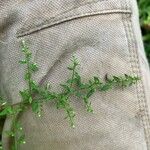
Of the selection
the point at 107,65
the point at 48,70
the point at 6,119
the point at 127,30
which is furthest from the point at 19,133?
the point at 127,30

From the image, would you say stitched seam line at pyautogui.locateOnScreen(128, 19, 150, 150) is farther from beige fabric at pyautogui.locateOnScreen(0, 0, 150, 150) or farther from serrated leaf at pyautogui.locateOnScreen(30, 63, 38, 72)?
serrated leaf at pyautogui.locateOnScreen(30, 63, 38, 72)

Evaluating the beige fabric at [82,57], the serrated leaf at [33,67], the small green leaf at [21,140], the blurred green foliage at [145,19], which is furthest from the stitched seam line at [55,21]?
the blurred green foliage at [145,19]

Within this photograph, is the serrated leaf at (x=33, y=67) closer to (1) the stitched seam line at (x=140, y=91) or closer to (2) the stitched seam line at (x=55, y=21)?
(2) the stitched seam line at (x=55, y=21)

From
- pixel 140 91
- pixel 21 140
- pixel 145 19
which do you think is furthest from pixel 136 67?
pixel 145 19

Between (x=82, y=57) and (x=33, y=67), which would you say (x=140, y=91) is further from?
(x=33, y=67)

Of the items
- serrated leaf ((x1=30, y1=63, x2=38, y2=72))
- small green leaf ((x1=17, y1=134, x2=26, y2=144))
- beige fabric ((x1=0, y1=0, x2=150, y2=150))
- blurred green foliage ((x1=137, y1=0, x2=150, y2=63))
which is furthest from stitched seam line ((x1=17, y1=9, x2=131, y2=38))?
blurred green foliage ((x1=137, y1=0, x2=150, y2=63))

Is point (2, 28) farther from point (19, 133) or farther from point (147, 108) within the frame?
point (147, 108)

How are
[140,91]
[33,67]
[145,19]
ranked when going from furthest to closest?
[145,19] → [140,91] → [33,67]
